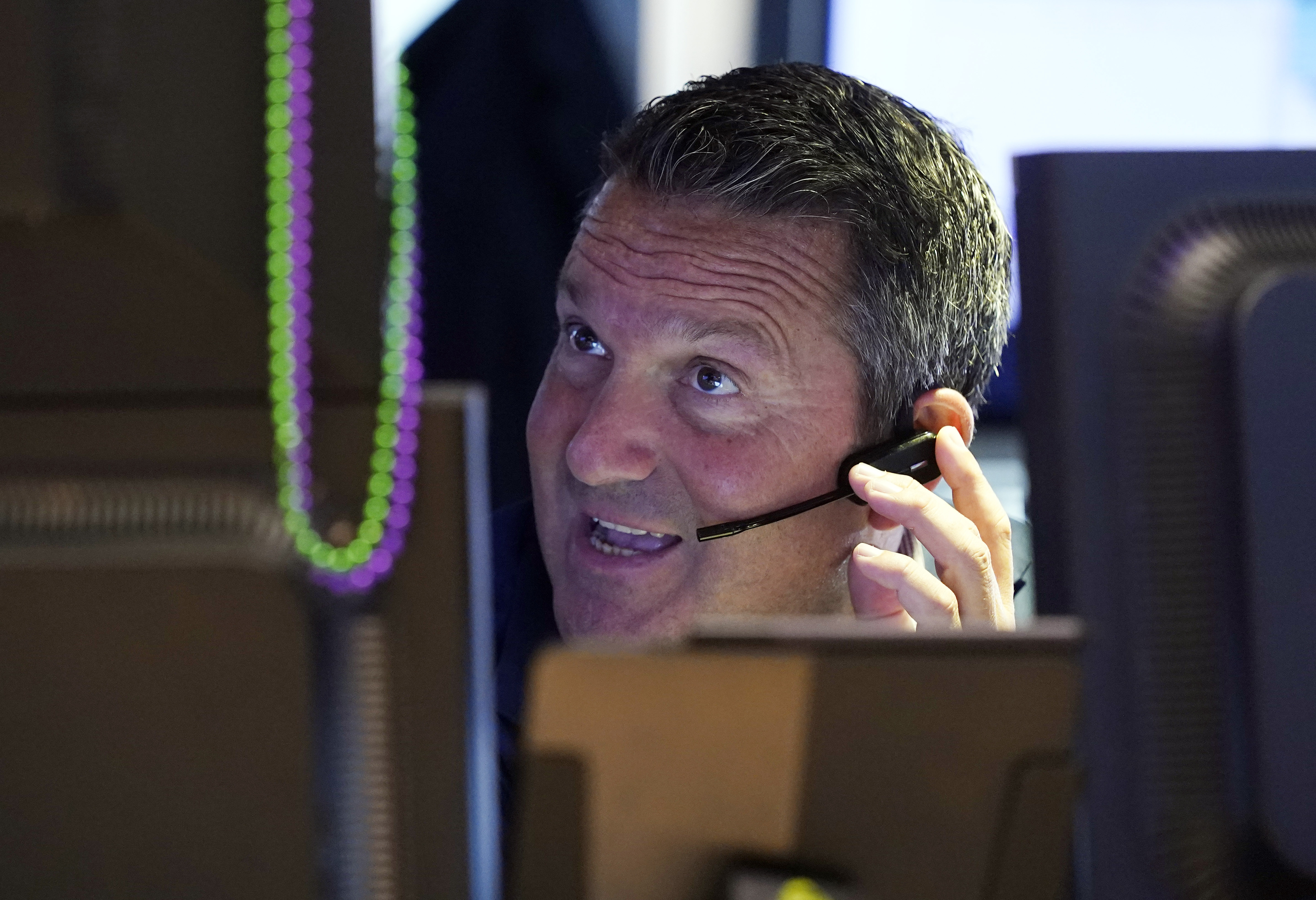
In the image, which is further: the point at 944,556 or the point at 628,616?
Result: the point at 628,616

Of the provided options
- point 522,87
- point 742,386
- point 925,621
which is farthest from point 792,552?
point 522,87

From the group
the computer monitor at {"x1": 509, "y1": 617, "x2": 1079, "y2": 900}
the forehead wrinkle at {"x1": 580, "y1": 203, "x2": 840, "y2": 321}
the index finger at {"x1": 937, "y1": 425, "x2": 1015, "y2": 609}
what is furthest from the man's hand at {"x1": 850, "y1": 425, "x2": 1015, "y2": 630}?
the computer monitor at {"x1": 509, "y1": 617, "x2": 1079, "y2": 900}

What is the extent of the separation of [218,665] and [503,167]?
1446mm

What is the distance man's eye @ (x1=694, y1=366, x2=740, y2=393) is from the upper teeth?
0.18 m

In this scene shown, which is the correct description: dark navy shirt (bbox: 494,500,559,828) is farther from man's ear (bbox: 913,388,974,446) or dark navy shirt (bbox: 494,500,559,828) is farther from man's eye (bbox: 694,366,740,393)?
man's ear (bbox: 913,388,974,446)

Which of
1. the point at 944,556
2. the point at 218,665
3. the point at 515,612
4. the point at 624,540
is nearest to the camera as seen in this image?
the point at 218,665

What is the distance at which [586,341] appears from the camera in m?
1.48

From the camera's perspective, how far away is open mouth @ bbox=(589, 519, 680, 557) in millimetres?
1460

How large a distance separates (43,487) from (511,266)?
1.41 m

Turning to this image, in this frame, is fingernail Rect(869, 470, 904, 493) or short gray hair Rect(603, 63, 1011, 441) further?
short gray hair Rect(603, 63, 1011, 441)

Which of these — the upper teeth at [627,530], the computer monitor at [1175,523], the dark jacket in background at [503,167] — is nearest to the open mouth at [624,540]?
the upper teeth at [627,530]

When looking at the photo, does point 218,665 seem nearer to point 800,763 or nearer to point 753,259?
point 800,763

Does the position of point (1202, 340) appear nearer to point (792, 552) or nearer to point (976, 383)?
point (792, 552)

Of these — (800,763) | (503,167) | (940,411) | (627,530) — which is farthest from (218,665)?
(503,167)
